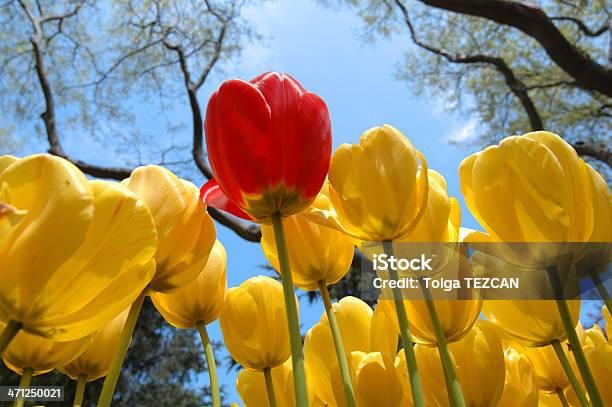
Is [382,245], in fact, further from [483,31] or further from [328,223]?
[483,31]

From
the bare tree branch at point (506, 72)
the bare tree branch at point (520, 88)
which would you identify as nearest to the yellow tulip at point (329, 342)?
the bare tree branch at point (520, 88)

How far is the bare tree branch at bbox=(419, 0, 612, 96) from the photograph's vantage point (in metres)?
3.50

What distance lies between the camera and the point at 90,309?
0.85ft

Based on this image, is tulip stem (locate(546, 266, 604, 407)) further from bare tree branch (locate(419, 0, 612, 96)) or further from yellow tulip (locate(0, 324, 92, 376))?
bare tree branch (locate(419, 0, 612, 96))

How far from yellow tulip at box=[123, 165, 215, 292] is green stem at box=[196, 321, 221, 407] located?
0.09 m

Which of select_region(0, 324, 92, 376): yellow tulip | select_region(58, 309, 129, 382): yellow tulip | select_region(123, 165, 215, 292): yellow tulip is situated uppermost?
select_region(123, 165, 215, 292): yellow tulip

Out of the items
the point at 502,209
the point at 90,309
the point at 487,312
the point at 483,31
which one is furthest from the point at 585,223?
the point at 483,31

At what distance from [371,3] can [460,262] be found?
26.9 ft

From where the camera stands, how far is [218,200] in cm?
40

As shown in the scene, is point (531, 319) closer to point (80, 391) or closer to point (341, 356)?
point (341, 356)

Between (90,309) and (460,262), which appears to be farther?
(460,262)

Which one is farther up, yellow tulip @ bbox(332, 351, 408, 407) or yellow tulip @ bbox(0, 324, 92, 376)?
yellow tulip @ bbox(0, 324, 92, 376)

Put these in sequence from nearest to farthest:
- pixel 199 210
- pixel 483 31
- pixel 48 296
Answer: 1. pixel 48 296
2. pixel 199 210
3. pixel 483 31

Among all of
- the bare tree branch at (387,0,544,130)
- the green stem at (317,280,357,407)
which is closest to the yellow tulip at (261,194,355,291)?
the green stem at (317,280,357,407)
